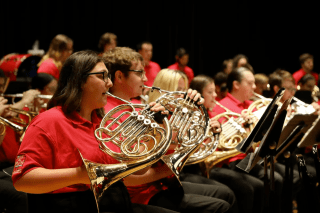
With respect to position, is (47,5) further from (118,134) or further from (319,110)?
(118,134)

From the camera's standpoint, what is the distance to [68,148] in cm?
157

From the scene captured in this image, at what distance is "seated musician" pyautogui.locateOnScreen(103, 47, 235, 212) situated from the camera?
213cm

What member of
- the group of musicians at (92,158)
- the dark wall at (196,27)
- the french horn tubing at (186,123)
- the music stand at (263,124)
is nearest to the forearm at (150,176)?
the group of musicians at (92,158)

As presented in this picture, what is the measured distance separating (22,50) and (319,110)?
4667 mm

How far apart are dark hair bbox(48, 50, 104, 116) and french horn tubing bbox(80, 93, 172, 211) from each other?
0.57 feet

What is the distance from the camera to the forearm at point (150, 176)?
6.40 ft

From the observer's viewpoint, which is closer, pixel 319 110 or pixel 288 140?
pixel 288 140

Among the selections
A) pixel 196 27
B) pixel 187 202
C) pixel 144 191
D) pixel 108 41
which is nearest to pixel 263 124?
pixel 187 202

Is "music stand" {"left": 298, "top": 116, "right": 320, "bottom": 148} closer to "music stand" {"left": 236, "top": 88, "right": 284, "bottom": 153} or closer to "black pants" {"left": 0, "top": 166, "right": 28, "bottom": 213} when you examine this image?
"music stand" {"left": 236, "top": 88, "right": 284, "bottom": 153}

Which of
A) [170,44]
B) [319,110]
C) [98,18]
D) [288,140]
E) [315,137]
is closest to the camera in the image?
[315,137]

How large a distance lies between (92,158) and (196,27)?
5982mm

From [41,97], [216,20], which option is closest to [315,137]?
[41,97]

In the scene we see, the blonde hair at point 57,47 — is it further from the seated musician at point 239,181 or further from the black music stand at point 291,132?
the black music stand at point 291,132

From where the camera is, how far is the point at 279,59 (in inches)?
295
